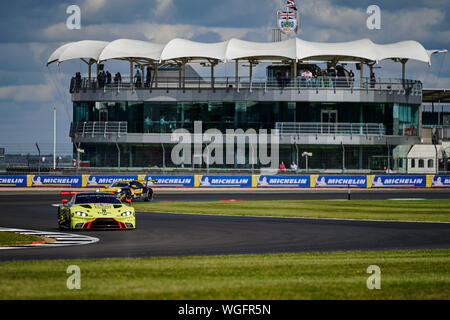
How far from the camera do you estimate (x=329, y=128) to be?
64.8 meters

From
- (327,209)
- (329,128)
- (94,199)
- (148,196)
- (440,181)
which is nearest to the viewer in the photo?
(94,199)

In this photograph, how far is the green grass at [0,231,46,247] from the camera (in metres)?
18.4

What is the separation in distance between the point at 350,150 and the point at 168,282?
179ft

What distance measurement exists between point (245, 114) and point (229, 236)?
46556 millimetres

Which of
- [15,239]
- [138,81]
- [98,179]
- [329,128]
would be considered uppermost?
[138,81]

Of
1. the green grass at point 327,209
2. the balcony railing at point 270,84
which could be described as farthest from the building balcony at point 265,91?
the green grass at point 327,209

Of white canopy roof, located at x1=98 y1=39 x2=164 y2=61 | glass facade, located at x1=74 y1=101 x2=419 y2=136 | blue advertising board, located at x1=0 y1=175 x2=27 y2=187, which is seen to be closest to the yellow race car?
blue advertising board, located at x1=0 y1=175 x2=27 y2=187

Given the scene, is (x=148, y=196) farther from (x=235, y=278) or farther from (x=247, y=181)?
(x=235, y=278)

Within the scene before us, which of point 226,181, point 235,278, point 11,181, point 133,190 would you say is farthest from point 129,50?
point 235,278

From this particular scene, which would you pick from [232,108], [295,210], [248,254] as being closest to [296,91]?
[232,108]

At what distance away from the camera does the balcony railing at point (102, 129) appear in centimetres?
6594

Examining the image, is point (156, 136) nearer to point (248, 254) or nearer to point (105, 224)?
point (105, 224)

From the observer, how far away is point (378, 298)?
9781mm

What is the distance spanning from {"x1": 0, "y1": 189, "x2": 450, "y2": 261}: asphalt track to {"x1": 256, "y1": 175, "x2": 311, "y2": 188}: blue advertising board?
81.6 ft
